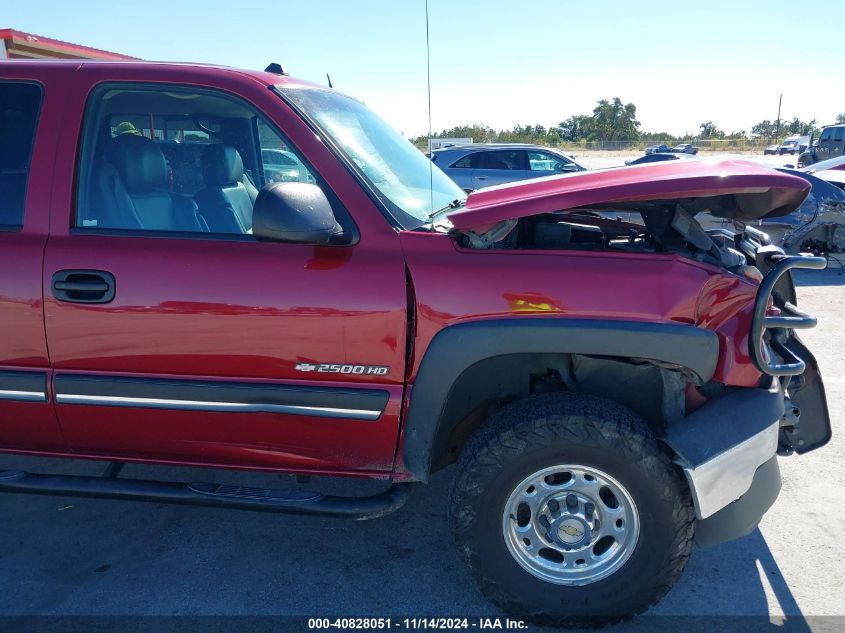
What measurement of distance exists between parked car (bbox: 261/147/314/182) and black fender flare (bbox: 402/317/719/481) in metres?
0.89

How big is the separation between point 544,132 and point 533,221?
57.9 m

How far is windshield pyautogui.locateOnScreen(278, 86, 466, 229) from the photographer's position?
265cm

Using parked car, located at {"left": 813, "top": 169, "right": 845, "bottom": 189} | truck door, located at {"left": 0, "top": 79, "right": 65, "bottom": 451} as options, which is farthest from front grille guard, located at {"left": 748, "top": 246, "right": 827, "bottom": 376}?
parked car, located at {"left": 813, "top": 169, "right": 845, "bottom": 189}

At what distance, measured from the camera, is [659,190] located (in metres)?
2.24

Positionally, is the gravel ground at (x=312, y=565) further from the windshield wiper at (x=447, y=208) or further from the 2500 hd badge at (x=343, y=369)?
the windshield wiper at (x=447, y=208)

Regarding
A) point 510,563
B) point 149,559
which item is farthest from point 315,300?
point 149,559

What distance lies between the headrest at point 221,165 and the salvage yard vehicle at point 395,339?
0.19 ft

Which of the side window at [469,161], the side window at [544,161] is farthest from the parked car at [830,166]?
the side window at [469,161]

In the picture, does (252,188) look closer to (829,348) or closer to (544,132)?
(829,348)

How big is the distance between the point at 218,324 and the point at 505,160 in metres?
11.2

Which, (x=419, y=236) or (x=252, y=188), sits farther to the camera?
(x=252, y=188)

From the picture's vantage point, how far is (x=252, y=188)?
2996mm

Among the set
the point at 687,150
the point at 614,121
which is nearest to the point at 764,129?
the point at 614,121

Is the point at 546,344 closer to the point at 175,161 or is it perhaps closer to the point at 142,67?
the point at 175,161
